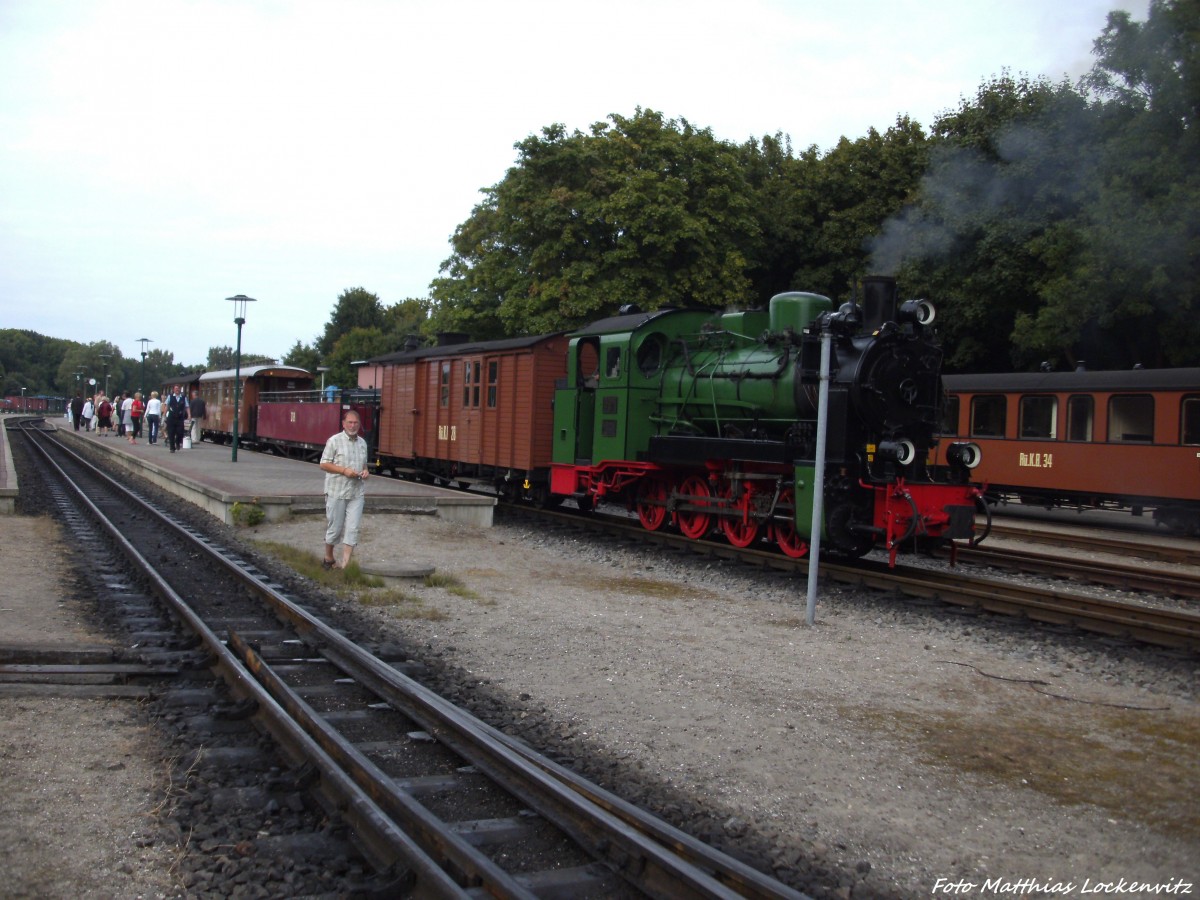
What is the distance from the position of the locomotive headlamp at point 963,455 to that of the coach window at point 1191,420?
7.12m

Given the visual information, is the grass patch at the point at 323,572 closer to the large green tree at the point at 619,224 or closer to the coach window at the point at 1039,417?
the coach window at the point at 1039,417

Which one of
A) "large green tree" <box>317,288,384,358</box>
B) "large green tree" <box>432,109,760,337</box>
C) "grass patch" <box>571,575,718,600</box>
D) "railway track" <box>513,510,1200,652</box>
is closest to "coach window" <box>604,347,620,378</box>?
"railway track" <box>513,510,1200,652</box>

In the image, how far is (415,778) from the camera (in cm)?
470

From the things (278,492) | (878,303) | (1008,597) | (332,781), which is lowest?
(332,781)

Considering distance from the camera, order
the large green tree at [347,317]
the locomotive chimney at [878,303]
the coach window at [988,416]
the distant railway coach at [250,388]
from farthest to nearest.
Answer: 1. the large green tree at [347,317]
2. the distant railway coach at [250,388]
3. the coach window at [988,416]
4. the locomotive chimney at [878,303]

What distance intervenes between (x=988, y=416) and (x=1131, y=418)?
2.93 m

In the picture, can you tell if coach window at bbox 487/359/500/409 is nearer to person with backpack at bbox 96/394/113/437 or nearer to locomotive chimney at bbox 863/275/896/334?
locomotive chimney at bbox 863/275/896/334

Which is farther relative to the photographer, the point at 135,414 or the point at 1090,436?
the point at 135,414

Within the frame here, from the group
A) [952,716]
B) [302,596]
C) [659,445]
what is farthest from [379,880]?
[659,445]

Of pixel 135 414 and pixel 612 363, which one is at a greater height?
pixel 612 363

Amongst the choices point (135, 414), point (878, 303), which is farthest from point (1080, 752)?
point (135, 414)

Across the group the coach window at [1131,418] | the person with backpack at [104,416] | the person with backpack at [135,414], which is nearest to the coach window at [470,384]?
the coach window at [1131,418]

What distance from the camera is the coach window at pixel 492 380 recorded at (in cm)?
1800

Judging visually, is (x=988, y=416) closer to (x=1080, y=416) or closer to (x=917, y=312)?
(x=1080, y=416)
